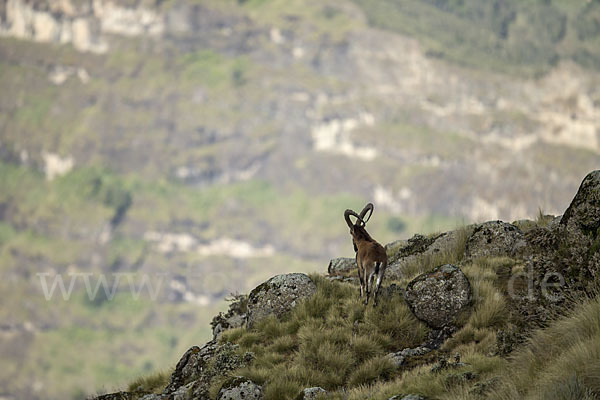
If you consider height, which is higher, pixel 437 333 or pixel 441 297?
pixel 441 297

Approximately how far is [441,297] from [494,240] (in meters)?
3.89

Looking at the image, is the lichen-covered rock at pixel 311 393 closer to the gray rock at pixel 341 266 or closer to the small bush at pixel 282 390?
the small bush at pixel 282 390

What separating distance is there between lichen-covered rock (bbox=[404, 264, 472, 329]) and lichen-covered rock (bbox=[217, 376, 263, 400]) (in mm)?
4350

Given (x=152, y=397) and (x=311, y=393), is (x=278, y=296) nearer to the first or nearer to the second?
(x=152, y=397)

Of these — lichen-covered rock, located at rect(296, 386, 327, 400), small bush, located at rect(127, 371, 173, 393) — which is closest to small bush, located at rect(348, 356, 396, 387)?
lichen-covered rock, located at rect(296, 386, 327, 400)

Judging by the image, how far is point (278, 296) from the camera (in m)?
17.9

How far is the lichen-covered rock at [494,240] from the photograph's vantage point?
1833 cm

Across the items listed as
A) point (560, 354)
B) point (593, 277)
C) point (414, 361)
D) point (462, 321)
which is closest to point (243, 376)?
point (414, 361)

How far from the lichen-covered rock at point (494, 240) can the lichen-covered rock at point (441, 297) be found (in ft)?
9.72

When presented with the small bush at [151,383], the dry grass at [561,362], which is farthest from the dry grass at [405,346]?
the small bush at [151,383]

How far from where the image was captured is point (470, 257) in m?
18.6

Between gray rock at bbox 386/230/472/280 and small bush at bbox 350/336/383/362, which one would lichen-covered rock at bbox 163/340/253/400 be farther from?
gray rock at bbox 386/230/472/280

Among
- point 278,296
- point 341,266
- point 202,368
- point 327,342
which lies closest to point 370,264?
point 327,342

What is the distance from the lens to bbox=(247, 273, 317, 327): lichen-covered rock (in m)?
17.7
